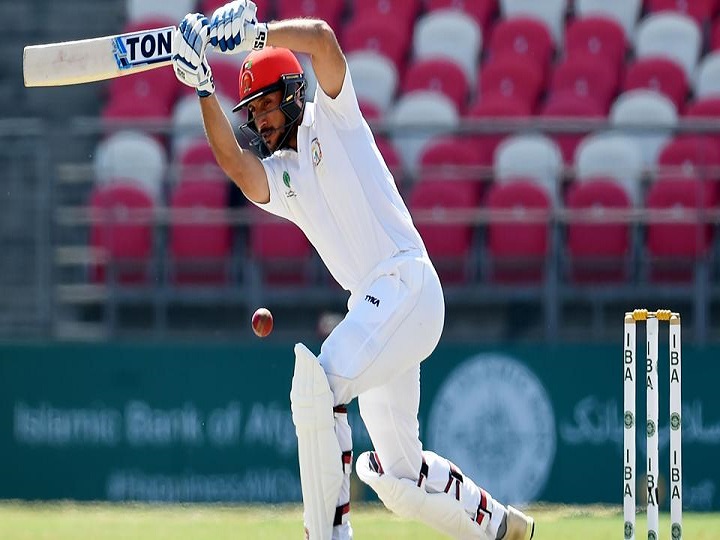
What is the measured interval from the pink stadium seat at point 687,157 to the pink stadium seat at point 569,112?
805 millimetres

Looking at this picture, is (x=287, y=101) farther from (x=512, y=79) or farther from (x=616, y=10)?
(x=616, y=10)

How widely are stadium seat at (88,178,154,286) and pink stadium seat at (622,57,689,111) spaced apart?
4164 millimetres

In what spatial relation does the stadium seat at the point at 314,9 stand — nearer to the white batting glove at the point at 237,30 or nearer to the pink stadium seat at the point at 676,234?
the pink stadium seat at the point at 676,234

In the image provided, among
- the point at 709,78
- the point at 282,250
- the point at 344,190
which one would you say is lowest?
the point at 282,250

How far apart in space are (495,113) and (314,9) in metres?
2.04

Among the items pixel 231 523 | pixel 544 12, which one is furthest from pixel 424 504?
pixel 544 12

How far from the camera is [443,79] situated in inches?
505

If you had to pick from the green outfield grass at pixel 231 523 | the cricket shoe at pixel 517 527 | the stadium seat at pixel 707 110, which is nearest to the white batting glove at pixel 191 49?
the cricket shoe at pixel 517 527

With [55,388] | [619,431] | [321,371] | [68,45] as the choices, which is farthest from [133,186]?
[321,371]

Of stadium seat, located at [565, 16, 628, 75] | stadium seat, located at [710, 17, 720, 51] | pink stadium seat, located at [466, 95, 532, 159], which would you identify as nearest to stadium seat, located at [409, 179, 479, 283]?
pink stadium seat, located at [466, 95, 532, 159]

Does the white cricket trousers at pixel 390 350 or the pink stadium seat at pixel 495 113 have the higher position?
the pink stadium seat at pixel 495 113

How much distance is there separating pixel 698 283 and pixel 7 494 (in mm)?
4972

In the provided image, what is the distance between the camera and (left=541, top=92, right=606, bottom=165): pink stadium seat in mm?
12219

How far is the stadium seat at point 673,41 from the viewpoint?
12789 millimetres
